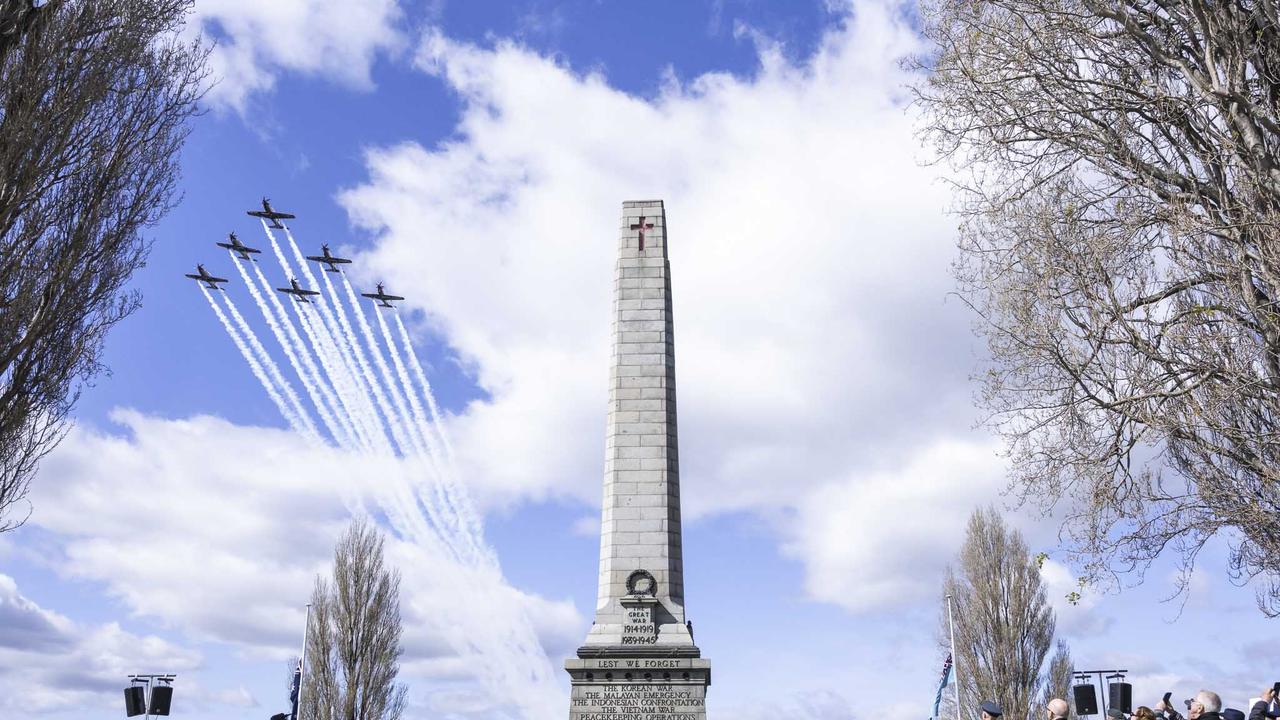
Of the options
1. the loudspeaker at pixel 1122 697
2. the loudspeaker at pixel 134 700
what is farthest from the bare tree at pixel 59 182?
the loudspeaker at pixel 1122 697

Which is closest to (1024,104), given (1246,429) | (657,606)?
(1246,429)

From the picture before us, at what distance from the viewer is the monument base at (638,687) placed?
23.9 m

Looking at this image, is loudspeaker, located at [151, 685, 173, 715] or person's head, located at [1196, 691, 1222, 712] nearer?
person's head, located at [1196, 691, 1222, 712]

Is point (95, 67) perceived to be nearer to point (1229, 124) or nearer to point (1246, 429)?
point (1229, 124)

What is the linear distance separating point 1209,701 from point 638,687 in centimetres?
1544

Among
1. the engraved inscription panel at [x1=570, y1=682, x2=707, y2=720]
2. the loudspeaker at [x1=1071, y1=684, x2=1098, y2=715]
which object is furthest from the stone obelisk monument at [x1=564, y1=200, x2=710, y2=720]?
the loudspeaker at [x1=1071, y1=684, x2=1098, y2=715]

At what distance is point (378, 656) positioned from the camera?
3634 cm

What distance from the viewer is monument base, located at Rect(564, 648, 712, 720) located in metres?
23.9

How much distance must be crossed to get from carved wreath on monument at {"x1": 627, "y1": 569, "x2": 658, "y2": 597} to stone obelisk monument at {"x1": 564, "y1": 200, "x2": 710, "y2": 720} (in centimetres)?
2

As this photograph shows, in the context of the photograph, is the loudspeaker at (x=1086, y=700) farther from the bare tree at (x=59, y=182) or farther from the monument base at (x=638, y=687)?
the bare tree at (x=59, y=182)

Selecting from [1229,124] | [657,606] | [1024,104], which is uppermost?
[1024,104]

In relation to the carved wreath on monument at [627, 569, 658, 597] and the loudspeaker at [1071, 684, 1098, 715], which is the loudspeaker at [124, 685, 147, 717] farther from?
the loudspeaker at [1071, 684, 1098, 715]

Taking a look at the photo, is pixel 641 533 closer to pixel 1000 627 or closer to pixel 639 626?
pixel 639 626

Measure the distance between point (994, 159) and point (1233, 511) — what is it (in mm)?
5180
